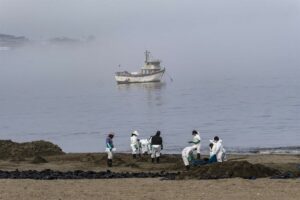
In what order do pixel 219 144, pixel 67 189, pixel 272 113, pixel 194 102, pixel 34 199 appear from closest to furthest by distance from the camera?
pixel 34 199 < pixel 67 189 < pixel 219 144 < pixel 272 113 < pixel 194 102

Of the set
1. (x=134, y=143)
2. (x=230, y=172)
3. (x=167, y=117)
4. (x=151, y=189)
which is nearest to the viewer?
(x=151, y=189)

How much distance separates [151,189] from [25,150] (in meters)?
16.7

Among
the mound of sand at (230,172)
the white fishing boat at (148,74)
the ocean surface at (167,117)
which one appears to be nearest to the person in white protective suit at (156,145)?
the mound of sand at (230,172)

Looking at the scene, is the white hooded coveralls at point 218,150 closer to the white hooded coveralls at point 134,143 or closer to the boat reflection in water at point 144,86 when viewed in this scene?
the white hooded coveralls at point 134,143

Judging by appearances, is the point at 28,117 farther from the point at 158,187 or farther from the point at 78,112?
the point at 158,187

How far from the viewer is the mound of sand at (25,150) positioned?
109 feet

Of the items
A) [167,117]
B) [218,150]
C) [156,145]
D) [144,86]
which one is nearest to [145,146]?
[156,145]

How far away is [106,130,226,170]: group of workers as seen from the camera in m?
25.6

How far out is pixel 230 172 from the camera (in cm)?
2131

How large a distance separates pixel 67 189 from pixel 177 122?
53.8 m

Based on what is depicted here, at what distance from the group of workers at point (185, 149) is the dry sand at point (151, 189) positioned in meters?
5.27

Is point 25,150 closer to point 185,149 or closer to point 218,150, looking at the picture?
point 185,149

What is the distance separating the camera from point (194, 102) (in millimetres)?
103438

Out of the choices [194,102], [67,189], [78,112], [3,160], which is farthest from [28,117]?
[67,189]
